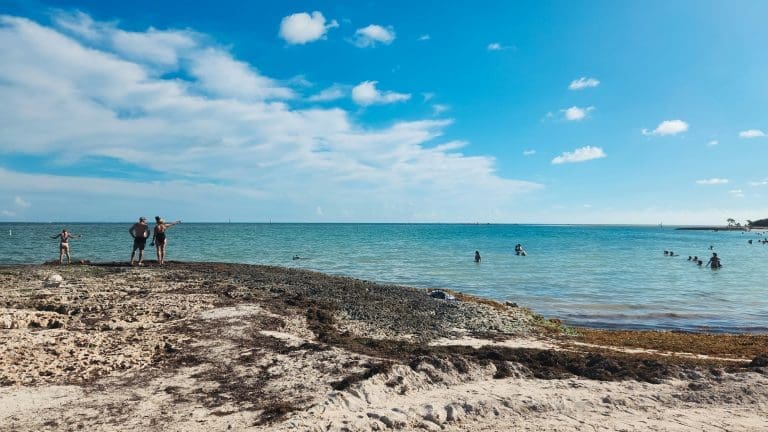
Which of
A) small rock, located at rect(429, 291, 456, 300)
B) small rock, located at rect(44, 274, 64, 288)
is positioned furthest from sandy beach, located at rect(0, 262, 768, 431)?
small rock, located at rect(429, 291, 456, 300)

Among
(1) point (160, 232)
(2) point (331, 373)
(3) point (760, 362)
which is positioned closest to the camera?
(2) point (331, 373)

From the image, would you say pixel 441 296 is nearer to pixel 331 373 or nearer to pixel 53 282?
pixel 331 373

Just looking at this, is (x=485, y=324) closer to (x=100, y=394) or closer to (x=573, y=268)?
(x=100, y=394)

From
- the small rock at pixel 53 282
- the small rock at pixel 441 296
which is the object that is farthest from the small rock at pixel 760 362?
the small rock at pixel 53 282

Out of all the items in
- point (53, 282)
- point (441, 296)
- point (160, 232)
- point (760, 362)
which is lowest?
point (441, 296)

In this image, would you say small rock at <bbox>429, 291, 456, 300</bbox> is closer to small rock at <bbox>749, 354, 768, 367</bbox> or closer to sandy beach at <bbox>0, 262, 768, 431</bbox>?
sandy beach at <bbox>0, 262, 768, 431</bbox>

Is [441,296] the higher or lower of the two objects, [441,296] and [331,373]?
the lower

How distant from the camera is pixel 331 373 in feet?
26.3

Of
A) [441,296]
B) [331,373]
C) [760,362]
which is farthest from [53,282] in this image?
[760,362]

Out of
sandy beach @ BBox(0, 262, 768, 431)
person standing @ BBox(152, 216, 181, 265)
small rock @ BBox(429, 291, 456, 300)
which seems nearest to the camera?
sandy beach @ BBox(0, 262, 768, 431)

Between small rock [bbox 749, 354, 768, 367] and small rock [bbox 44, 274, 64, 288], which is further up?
small rock [bbox 44, 274, 64, 288]

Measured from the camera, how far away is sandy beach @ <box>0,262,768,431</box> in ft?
21.2

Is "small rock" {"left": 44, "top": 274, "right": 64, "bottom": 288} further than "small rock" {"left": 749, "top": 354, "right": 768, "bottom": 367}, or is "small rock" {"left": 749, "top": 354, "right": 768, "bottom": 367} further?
"small rock" {"left": 44, "top": 274, "right": 64, "bottom": 288}

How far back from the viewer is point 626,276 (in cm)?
3397
